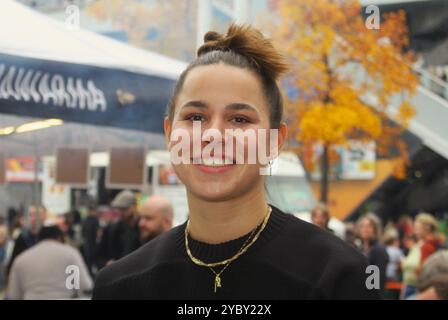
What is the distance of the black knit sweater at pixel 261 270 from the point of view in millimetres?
1126

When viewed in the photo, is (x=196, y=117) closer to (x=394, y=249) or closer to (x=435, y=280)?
(x=435, y=280)

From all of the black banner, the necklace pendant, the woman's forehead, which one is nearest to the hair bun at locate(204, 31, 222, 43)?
the woman's forehead

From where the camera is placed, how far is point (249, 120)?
1151 millimetres

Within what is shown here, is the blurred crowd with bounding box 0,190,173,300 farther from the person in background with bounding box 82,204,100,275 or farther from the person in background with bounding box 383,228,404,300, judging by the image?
the person in background with bounding box 383,228,404,300

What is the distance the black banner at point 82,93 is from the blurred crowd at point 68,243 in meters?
0.66

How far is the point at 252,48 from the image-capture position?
1.21 meters

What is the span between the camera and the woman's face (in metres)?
1.14

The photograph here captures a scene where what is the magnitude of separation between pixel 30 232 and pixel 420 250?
340cm

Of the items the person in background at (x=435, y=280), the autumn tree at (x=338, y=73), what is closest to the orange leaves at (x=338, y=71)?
the autumn tree at (x=338, y=73)

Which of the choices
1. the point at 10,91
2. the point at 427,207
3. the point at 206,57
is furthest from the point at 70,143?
the point at 427,207

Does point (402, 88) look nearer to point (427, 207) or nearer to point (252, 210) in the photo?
point (427, 207)

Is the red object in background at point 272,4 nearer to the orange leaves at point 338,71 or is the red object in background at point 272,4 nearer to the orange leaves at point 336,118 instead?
the orange leaves at point 338,71

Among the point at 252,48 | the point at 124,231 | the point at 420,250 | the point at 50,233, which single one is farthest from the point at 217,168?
the point at 420,250

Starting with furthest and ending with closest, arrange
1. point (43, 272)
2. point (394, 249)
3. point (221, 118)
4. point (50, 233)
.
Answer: point (394, 249), point (50, 233), point (43, 272), point (221, 118)
